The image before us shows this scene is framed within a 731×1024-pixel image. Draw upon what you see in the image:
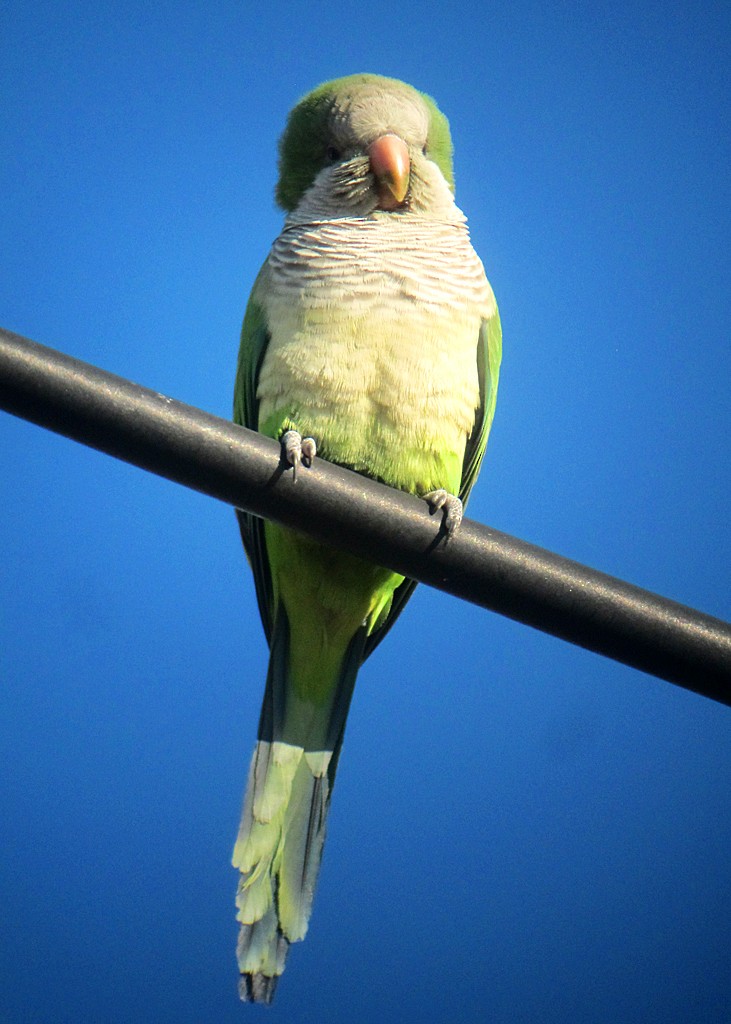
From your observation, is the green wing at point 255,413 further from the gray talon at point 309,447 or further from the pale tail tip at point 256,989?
the pale tail tip at point 256,989

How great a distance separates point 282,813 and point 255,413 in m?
1.15

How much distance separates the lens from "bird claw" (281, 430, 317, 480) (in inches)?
63.2

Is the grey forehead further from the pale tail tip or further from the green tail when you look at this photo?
the pale tail tip

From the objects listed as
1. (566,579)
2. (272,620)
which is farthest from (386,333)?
(566,579)

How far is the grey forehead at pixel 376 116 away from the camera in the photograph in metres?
3.06

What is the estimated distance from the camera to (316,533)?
5.53 ft

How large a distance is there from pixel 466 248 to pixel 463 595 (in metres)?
1.58

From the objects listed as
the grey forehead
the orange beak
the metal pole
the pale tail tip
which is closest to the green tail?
the pale tail tip

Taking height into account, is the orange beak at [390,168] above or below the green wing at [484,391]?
above

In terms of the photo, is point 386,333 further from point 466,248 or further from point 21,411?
point 21,411

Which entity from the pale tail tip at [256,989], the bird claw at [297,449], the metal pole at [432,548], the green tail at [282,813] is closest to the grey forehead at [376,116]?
the bird claw at [297,449]

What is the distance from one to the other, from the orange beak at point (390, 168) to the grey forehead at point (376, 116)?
0.07m

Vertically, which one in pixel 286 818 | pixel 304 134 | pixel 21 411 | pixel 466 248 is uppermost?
pixel 304 134

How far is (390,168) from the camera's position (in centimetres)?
292
